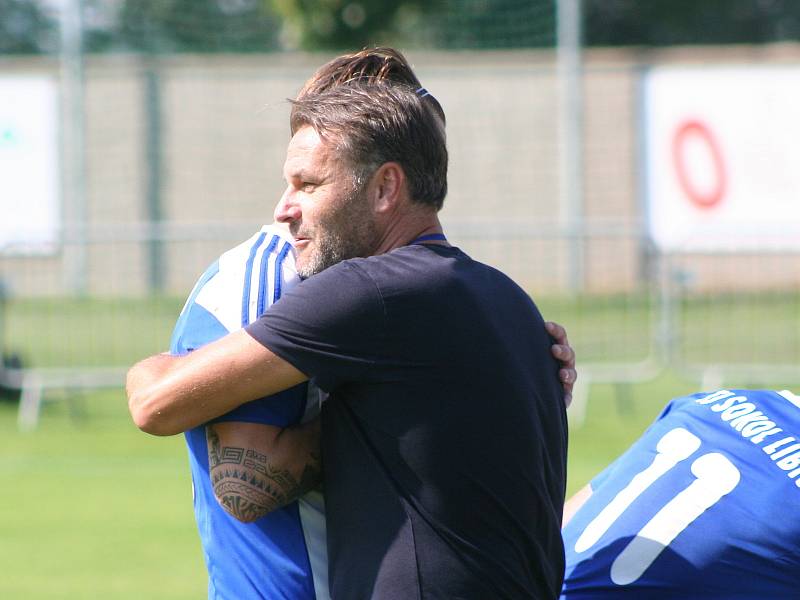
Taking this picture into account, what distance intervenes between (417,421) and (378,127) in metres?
0.59

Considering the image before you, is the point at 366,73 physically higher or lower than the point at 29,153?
higher

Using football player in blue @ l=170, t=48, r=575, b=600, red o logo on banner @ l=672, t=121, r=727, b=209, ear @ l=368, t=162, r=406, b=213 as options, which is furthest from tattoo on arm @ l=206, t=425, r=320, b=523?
red o logo on banner @ l=672, t=121, r=727, b=209

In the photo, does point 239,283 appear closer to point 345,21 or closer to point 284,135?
point 284,135

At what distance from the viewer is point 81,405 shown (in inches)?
427

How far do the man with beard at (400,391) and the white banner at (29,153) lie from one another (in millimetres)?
15893

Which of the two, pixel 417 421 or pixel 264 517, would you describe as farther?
pixel 264 517

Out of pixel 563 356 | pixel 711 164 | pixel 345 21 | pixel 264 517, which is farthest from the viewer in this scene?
pixel 345 21

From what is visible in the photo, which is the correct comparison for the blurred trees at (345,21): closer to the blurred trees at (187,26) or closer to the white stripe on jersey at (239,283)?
the blurred trees at (187,26)

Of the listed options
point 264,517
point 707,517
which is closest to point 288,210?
point 264,517

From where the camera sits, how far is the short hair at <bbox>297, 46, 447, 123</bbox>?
2.64 metres

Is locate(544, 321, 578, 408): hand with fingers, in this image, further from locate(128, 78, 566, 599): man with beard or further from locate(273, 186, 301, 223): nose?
locate(273, 186, 301, 223): nose

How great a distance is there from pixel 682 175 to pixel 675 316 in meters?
8.68

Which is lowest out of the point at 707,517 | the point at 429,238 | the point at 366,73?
the point at 707,517

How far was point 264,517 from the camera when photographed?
8.46ft
